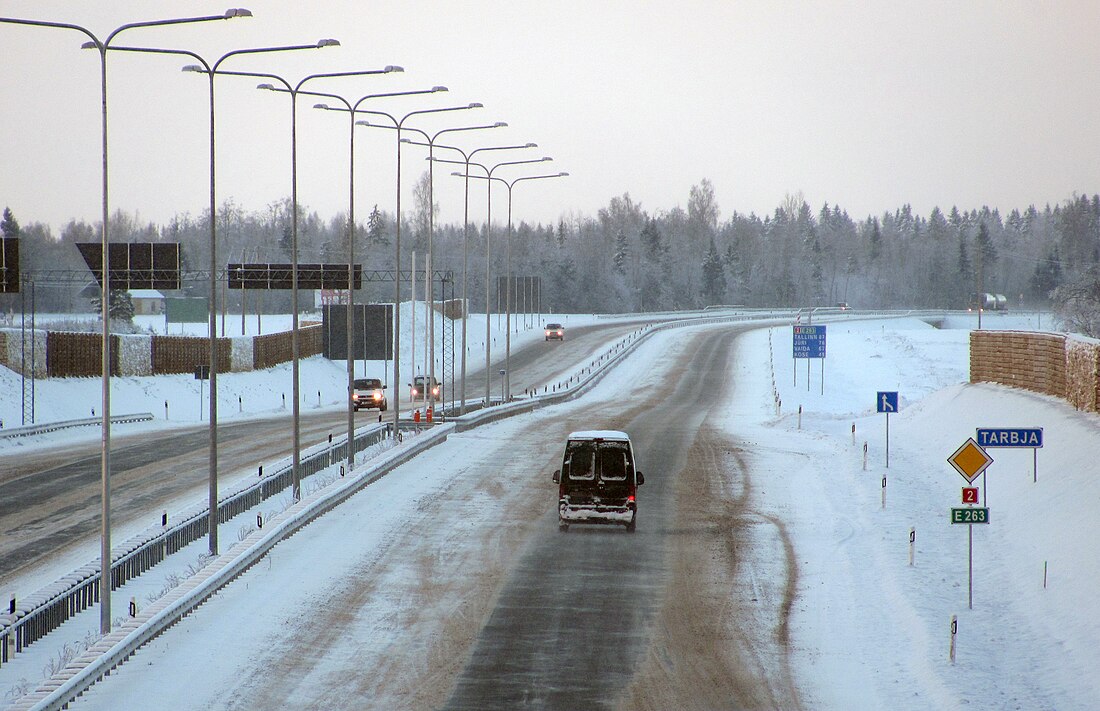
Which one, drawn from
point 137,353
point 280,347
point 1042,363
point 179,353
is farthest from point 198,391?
point 1042,363

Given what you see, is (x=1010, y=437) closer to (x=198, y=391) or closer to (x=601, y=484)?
(x=601, y=484)

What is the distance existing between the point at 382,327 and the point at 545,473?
56.0 metres

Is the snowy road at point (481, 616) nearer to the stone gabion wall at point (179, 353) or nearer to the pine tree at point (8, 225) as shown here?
the stone gabion wall at point (179, 353)

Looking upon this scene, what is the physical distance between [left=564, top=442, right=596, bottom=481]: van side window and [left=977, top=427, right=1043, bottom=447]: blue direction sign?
8.82 m

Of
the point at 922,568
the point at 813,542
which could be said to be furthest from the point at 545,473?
the point at 922,568

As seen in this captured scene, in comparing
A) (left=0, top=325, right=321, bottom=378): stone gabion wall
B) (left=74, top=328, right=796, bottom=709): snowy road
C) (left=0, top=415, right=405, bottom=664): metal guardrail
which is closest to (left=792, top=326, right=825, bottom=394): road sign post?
(left=0, top=325, right=321, bottom=378): stone gabion wall

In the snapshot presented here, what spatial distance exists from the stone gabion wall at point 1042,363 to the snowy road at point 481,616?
999cm

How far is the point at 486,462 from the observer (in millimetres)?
38938

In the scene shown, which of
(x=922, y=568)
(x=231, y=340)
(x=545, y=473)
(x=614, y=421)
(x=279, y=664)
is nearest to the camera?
(x=279, y=664)

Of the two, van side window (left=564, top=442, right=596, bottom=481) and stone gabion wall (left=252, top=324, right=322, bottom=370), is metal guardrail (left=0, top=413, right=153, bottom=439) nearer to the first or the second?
stone gabion wall (left=252, top=324, right=322, bottom=370)

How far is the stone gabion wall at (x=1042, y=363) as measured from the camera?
1214 inches

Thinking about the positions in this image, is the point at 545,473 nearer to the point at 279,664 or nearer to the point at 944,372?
the point at 279,664

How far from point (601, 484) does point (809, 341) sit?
44.7 m

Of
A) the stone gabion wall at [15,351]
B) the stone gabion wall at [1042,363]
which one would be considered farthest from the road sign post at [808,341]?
the stone gabion wall at [15,351]
